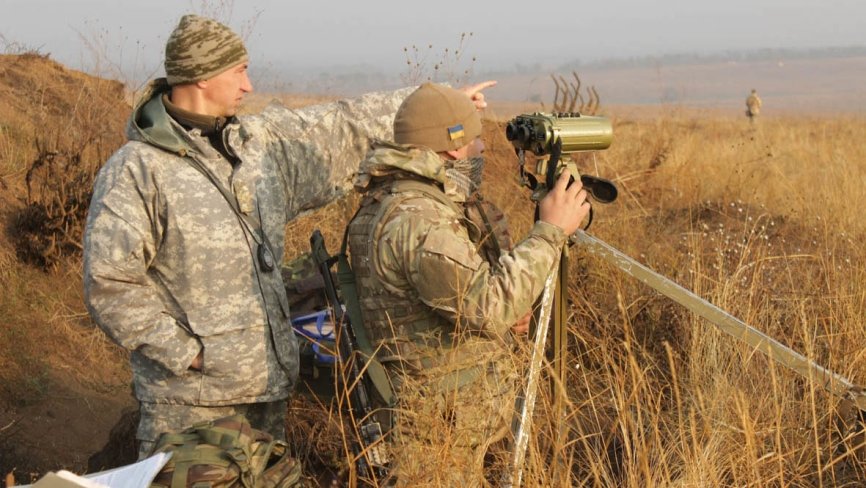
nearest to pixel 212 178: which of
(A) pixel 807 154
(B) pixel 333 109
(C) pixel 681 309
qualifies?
(B) pixel 333 109

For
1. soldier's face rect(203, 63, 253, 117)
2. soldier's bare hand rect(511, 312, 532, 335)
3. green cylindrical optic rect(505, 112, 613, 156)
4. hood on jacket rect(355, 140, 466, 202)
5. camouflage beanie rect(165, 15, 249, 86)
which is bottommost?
soldier's bare hand rect(511, 312, 532, 335)

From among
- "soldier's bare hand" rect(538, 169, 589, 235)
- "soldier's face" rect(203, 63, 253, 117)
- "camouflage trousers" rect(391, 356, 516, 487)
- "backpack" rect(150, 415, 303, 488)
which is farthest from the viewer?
"soldier's face" rect(203, 63, 253, 117)

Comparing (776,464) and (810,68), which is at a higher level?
(776,464)

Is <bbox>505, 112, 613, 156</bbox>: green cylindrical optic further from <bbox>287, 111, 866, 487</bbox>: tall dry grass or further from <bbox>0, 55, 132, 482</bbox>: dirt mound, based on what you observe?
<bbox>0, 55, 132, 482</bbox>: dirt mound

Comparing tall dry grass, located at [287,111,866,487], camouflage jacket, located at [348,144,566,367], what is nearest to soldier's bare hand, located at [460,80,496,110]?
camouflage jacket, located at [348,144,566,367]

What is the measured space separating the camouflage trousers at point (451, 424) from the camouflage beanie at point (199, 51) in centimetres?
121

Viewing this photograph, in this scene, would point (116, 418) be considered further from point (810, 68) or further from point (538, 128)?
point (810, 68)

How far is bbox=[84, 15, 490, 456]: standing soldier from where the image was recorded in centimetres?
314

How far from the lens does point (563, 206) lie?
2.86m

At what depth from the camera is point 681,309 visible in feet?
15.3

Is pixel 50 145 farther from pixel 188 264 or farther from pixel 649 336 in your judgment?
pixel 649 336

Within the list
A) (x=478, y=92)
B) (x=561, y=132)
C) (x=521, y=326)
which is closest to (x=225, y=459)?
(x=521, y=326)

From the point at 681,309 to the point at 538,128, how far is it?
207 centimetres

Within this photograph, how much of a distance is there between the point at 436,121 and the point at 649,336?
210 cm
